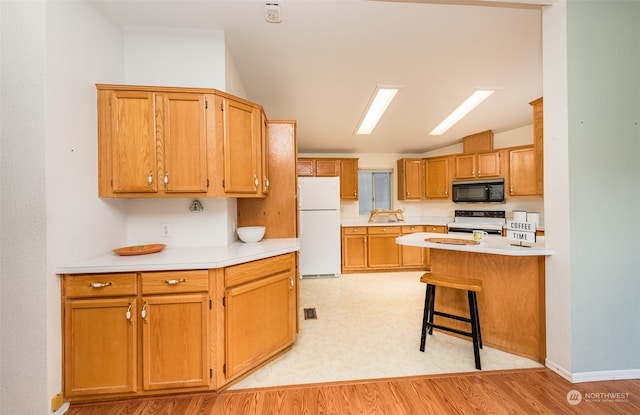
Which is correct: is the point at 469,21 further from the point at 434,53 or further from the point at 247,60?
the point at 247,60

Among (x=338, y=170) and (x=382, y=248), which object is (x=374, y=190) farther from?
(x=382, y=248)

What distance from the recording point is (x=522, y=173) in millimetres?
3758

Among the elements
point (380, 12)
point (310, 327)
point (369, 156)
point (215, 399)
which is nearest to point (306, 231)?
point (310, 327)

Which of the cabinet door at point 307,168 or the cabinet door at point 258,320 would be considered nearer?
the cabinet door at point 258,320

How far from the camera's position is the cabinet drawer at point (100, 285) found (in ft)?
4.74

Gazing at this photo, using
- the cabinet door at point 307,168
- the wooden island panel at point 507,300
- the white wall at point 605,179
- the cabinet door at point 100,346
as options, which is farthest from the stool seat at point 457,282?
the cabinet door at point 307,168

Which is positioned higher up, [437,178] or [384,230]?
[437,178]

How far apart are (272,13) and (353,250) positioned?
3588 millimetres

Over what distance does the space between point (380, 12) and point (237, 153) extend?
5.09ft

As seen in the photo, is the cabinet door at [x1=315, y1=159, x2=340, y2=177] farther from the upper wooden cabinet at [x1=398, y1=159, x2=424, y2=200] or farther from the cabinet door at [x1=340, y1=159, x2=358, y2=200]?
the upper wooden cabinet at [x1=398, y1=159, x2=424, y2=200]

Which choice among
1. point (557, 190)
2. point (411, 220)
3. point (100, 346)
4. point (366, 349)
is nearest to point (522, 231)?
point (557, 190)

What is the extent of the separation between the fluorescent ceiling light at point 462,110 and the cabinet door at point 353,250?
2.15m

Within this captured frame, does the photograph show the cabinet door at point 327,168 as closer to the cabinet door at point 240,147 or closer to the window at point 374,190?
the window at point 374,190

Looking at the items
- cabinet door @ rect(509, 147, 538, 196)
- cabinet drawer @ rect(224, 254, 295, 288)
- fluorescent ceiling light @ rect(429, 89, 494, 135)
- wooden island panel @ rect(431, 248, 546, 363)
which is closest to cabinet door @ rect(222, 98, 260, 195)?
cabinet drawer @ rect(224, 254, 295, 288)
